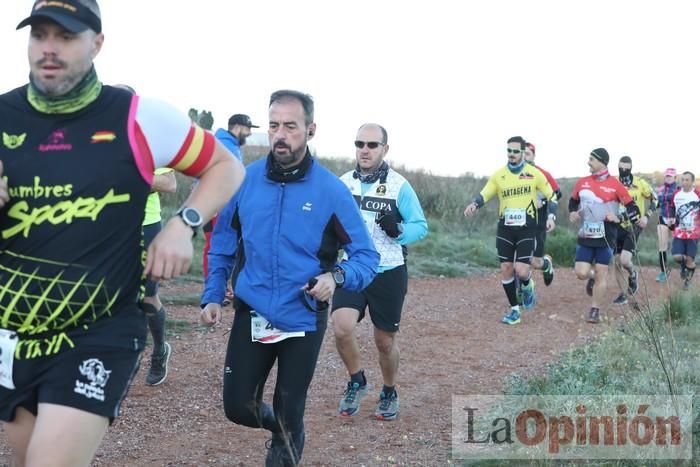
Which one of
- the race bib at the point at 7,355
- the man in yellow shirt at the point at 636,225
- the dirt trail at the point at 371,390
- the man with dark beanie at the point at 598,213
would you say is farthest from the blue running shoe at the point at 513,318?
the race bib at the point at 7,355

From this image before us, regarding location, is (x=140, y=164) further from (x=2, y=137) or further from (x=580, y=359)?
(x=580, y=359)

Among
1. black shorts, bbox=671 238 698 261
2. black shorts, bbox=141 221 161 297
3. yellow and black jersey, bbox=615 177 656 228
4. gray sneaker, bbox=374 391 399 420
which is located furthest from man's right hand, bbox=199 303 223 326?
black shorts, bbox=671 238 698 261

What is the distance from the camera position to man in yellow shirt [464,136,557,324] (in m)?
11.7

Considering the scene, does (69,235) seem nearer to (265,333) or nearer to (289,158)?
(265,333)

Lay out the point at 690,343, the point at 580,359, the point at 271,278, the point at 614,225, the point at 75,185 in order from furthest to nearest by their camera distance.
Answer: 1. the point at 614,225
2. the point at 690,343
3. the point at 580,359
4. the point at 271,278
5. the point at 75,185

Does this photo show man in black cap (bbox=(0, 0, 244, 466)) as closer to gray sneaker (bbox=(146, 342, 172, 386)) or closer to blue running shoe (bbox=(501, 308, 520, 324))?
gray sneaker (bbox=(146, 342, 172, 386))

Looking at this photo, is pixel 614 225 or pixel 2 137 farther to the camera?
pixel 614 225

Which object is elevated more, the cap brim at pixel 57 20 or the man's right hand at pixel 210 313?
the cap brim at pixel 57 20

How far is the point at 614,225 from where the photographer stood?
41.4ft

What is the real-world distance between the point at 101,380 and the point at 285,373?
5.65ft

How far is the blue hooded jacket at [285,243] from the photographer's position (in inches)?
182

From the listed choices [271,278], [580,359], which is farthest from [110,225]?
[580,359]

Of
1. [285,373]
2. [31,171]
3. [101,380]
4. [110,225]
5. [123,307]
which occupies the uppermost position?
[31,171]

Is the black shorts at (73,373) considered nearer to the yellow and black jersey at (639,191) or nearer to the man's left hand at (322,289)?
the man's left hand at (322,289)
